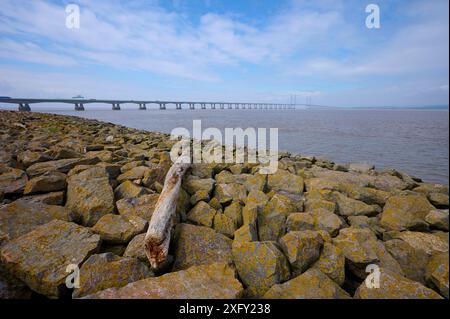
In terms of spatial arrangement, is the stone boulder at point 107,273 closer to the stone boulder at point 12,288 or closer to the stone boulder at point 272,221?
the stone boulder at point 12,288

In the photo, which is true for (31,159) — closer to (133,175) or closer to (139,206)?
(133,175)

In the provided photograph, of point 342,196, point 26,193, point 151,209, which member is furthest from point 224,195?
point 26,193

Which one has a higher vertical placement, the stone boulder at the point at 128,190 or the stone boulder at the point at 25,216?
the stone boulder at the point at 128,190

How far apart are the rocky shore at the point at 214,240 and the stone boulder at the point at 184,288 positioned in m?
0.01

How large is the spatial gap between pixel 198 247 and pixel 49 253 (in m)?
1.74

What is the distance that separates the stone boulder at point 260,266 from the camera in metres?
2.57

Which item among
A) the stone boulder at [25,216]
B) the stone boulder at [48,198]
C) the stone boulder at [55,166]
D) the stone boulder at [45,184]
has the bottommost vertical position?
the stone boulder at [25,216]

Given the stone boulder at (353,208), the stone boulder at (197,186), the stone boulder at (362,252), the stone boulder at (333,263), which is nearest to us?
the stone boulder at (333,263)

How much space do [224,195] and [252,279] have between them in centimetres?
203

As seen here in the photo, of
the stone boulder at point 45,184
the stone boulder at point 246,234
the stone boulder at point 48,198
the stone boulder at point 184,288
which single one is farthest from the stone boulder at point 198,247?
the stone boulder at point 45,184

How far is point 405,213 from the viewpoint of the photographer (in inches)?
157

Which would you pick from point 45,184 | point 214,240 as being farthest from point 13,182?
point 214,240

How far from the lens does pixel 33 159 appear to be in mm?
5676
